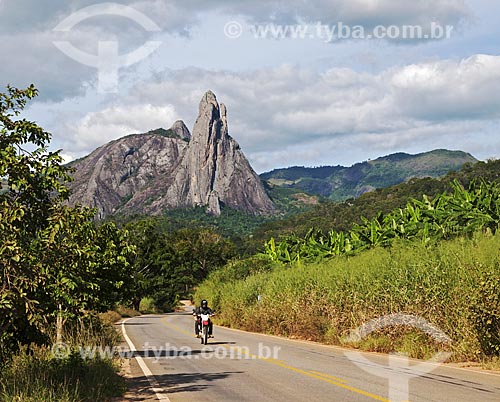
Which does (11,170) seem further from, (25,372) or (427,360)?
(427,360)

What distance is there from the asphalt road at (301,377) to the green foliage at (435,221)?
296 inches

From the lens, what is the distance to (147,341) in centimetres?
2358

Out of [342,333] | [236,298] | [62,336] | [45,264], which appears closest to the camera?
[45,264]

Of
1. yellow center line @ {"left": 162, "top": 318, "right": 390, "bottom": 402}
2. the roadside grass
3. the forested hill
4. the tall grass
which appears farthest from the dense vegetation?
the forested hill

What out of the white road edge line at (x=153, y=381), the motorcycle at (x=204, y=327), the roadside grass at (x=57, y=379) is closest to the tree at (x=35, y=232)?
the roadside grass at (x=57, y=379)

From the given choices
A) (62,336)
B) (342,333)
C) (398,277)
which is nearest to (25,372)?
(62,336)

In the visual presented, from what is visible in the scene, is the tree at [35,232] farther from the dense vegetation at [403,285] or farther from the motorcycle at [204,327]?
the motorcycle at [204,327]

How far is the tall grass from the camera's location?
45.1 ft

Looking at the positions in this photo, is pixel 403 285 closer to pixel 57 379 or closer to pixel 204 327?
pixel 204 327

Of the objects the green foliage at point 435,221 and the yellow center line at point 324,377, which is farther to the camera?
the green foliage at point 435,221

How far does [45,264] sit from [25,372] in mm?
2919

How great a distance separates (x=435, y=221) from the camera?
24.9 meters

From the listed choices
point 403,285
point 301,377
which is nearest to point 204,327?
point 403,285

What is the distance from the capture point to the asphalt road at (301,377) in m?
9.99
